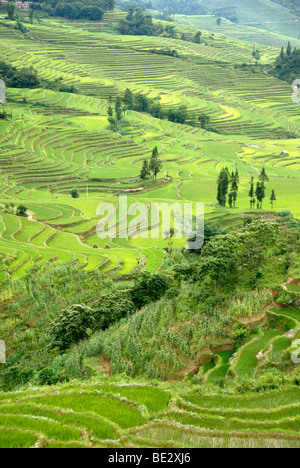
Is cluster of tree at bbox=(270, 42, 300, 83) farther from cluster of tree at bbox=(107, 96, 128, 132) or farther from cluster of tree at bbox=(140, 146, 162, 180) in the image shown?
cluster of tree at bbox=(140, 146, 162, 180)

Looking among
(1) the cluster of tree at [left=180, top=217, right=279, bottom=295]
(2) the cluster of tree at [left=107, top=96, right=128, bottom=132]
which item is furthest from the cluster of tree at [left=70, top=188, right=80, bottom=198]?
(2) the cluster of tree at [left=107, top=96, right=128, bottom=132]

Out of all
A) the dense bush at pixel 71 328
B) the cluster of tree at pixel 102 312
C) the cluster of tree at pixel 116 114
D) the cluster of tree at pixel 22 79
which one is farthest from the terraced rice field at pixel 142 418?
the cluster of tree at pixel 22 79

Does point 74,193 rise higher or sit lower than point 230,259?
lower

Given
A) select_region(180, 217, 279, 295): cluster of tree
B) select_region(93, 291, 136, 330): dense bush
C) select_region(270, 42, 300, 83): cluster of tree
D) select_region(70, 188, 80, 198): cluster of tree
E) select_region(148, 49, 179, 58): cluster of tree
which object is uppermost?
select_region(148, 49, 179, 58): cluster of tree

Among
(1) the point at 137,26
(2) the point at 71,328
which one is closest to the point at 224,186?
(2) the point at 71,328

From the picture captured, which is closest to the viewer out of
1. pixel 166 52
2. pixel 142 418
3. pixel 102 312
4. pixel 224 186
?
pixel 142 418

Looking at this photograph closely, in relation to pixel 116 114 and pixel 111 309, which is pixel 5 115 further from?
pixel 111 309
